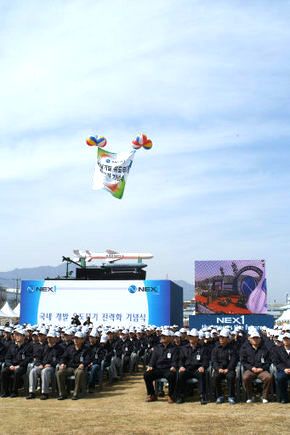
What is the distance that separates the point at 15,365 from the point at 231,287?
752 inches

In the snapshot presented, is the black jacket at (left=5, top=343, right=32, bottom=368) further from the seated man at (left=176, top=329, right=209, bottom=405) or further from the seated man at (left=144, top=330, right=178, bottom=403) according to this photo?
the seated man at (left=176, top=329, right=209, bottom=405)

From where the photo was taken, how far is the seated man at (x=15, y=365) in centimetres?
1016

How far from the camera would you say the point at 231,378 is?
912 cm

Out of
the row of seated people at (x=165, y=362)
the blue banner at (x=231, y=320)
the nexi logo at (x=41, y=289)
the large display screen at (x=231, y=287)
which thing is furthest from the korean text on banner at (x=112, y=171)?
the row of seated people at (x=165, y=362)

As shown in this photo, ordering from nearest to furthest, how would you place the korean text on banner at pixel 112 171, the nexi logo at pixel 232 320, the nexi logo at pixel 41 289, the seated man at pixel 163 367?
the seated man at pixel 163 367
the nexi logo at pixel 232 320
the korean text on banner at pixel 112 171
the nexi logo at pixel 41 289

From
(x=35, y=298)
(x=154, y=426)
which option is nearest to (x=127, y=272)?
(x=35, y=298)

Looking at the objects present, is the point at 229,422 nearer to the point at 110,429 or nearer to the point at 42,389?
the point at 110,429

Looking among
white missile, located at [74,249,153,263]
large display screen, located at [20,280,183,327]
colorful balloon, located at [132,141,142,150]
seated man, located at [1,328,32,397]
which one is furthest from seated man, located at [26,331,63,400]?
white missile, located at [74,249,153,263]

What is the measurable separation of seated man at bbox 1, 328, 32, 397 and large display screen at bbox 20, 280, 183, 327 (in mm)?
16625

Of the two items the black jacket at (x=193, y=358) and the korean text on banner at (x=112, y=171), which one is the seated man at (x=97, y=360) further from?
the korean text on banner at (x=112, y=171)

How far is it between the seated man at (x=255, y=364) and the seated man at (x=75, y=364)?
3411 millimetres

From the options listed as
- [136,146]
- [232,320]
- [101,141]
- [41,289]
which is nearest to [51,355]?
[232,320]

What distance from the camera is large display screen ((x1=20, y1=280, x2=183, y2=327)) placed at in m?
27.5

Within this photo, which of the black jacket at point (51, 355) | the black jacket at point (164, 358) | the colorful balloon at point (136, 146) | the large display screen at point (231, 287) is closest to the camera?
the black jacket at point (164, 358)
